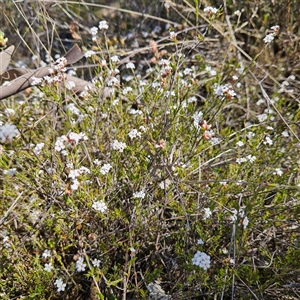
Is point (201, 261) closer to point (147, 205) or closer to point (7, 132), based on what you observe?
point (147, 205)

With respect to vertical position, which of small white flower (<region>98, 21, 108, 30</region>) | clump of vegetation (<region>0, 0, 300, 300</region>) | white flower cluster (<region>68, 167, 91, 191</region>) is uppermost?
small white flower (<region>98, 21, 108, 30</region>)

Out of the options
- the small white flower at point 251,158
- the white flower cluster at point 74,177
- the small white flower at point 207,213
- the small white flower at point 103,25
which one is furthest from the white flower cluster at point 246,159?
the small white flower at point 103,25

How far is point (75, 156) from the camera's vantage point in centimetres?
171

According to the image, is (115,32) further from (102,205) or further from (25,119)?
(102,205)

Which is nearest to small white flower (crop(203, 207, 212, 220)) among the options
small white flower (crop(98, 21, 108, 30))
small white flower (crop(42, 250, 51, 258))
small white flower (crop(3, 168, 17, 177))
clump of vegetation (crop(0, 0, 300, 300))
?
clump of vegetation (crop(0, 0, 300, 300))

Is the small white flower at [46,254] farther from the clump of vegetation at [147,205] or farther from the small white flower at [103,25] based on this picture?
the small white flower at [103,25]

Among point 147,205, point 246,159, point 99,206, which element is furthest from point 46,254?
point 246,159

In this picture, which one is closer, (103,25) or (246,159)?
(246,159)

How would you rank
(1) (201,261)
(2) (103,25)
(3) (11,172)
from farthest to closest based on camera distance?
(2) (103,25), (3) (11,172), (1) (201,261)

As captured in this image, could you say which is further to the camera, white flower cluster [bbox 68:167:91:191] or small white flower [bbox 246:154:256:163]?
small white flower [bbox 246:154:256:163]

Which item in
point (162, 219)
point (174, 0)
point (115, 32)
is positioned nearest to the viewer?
point (162, 219)

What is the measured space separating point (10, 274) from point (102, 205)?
543 millimetres

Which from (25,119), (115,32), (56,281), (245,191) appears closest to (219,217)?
(245,191)

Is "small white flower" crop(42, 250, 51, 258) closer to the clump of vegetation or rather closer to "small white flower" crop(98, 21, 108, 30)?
the clump of vegetation
